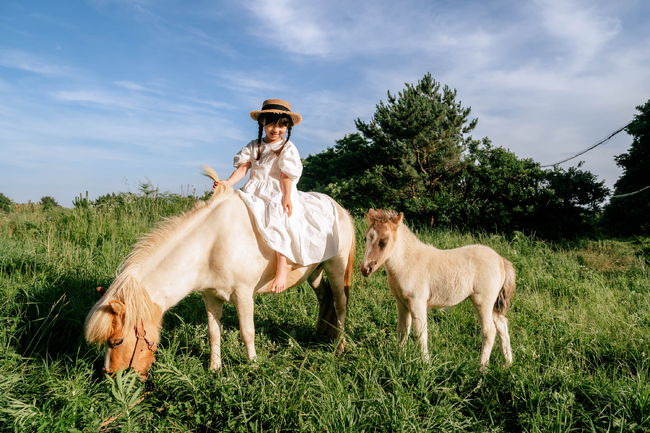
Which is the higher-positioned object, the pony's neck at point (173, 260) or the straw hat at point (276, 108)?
the straw hat at point (276, 108)

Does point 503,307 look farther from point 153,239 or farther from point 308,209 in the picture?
point 153,239

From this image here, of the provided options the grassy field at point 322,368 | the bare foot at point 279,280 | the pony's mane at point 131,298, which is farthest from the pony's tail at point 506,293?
the pony's mane at point 131,298

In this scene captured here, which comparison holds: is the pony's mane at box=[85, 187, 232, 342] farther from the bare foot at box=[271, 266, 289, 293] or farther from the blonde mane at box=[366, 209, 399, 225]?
the blonde mane at box=[366, 209, 399, 225]

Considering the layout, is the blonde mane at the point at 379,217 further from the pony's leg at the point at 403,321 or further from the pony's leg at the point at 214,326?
the pony's leg at the point at 214,326

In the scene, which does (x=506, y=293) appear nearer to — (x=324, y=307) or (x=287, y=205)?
→ (x=324, y=307)

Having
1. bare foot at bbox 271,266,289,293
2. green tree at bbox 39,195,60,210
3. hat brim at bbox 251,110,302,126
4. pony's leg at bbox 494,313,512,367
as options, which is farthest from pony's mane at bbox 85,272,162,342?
green tree at bbox 39,195,60,210

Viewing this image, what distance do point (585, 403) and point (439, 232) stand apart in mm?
7533

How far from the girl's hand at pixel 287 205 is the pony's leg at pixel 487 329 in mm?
2173

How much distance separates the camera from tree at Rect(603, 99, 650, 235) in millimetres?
12977

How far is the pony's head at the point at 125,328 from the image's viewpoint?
299 cm

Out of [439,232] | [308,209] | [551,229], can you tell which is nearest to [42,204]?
[308,209]

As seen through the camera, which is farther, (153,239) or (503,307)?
(503,307)

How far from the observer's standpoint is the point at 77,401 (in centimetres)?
293

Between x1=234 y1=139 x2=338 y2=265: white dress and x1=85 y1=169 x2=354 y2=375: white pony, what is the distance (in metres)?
0.16
